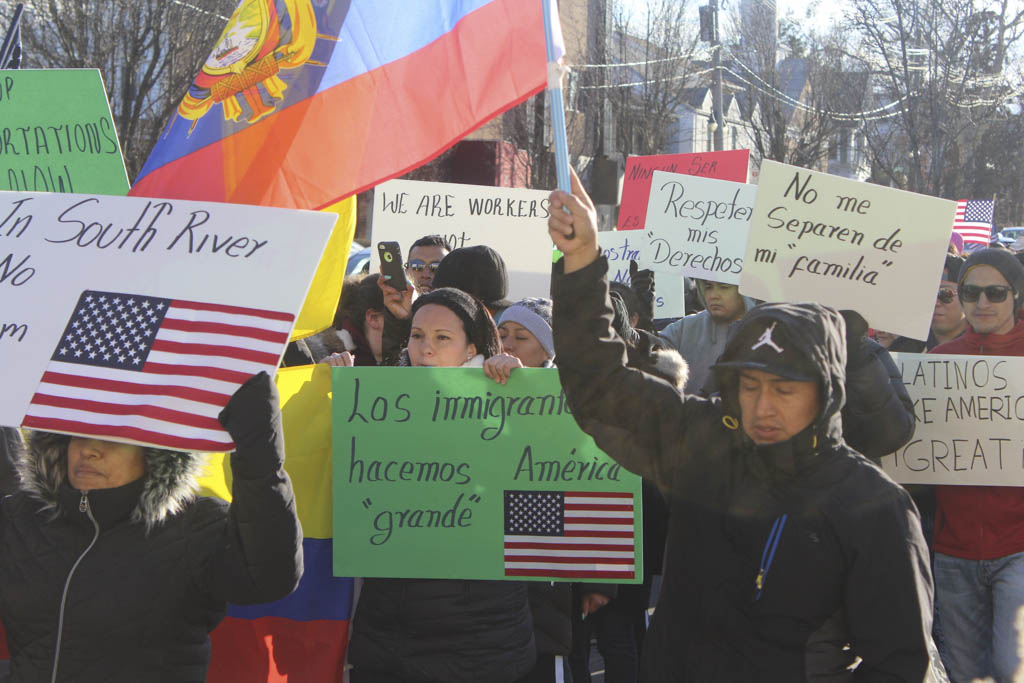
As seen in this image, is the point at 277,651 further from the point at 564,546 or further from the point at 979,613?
the point at 979,613

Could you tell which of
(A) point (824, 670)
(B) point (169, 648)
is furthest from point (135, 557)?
(A) point (824, 670)

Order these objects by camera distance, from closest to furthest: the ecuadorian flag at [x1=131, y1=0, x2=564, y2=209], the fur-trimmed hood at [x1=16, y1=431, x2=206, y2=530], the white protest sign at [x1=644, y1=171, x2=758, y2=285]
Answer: the fur-trimmed hood at [x1=16, y1=431, x2=206, y2=530], the ecuadorian flag at [x1=131, y1=0, x2=564, y2=209], the white protest sign at [x1=644, y1=171, x2=758, y2=285]

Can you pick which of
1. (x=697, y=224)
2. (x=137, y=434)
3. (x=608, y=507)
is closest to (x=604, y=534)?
(x=608, y=507)

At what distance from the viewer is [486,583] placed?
3.72 meters

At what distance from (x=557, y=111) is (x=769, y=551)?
1.23 metres

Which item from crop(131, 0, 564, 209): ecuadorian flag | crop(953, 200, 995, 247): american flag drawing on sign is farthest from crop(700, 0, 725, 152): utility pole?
crop(131, 0, 564, 209): ecuadorian flag

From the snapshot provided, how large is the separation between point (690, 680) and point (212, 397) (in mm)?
1282

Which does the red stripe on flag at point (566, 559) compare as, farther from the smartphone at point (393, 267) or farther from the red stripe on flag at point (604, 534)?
the smartphone at point (393, 267)

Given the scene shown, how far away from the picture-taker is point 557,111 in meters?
2.88

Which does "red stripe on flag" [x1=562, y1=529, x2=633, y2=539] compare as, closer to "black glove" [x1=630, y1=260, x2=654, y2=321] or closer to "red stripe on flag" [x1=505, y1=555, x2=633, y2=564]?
"red stripe on flag" [x1=505, y1=555, x2=633, y2=564]

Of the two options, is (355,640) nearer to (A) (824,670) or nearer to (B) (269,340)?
(B) (269,340)

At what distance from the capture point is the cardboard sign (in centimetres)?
966

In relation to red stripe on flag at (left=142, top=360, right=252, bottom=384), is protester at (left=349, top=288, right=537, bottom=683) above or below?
below

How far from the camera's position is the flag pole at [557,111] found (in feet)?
9.14
